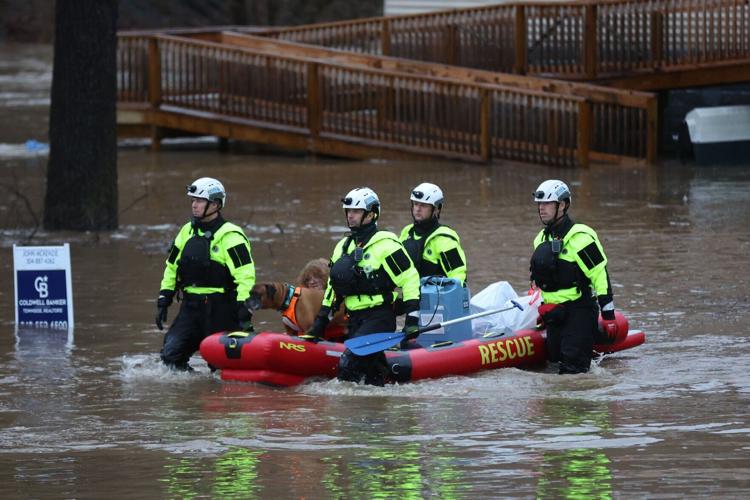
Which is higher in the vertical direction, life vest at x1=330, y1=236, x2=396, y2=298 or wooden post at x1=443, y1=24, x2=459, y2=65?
wooden post at x1=443, y1=24, x2=459, y2=65

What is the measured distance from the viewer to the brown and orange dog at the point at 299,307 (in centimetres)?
1258

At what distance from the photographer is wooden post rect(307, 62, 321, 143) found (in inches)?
1041

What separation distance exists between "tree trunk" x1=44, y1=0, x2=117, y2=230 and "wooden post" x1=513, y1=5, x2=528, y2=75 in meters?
8.94

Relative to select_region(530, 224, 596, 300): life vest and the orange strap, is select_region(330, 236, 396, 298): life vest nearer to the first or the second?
the orange strap

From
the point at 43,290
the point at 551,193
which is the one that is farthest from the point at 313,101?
the point at 551,193

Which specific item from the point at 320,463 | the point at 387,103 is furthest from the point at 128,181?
the point at 320,463

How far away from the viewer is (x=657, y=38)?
25500 mm

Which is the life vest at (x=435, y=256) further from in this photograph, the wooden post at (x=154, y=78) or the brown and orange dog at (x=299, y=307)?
the wooden post at (x=154, y=78)

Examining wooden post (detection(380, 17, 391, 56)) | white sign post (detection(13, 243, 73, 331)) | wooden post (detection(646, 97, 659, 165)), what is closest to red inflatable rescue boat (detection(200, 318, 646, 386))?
white sign post (detection(13, 243, 73, 331))

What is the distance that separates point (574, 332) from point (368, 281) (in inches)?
Answer: 65.3

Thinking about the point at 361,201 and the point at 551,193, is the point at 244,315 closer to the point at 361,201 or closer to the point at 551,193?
the point at 361,201

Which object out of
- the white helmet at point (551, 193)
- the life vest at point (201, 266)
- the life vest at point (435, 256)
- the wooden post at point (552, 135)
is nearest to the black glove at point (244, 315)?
the life vest at point (201, 266)

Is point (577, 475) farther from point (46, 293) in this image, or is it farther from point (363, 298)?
point (46, 293)

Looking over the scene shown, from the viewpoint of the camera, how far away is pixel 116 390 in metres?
12.0
